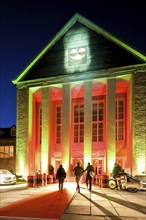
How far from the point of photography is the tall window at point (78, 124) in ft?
90.0

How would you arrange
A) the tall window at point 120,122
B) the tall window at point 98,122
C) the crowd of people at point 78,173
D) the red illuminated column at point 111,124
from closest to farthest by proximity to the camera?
the crowd of people at point 78,173
the red illuminated column at point 111,124
the tall window at point 120,122
the tall window at point 98,122

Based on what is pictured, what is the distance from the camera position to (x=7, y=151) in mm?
35125

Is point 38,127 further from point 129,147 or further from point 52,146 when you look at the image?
point 129,147

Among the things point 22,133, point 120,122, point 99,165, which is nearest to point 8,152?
point 22,133

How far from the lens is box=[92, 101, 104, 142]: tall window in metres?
26.9

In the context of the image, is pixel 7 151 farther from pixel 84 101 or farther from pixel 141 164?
pixel 141 164

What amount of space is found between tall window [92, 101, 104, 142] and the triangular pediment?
4.30 meters

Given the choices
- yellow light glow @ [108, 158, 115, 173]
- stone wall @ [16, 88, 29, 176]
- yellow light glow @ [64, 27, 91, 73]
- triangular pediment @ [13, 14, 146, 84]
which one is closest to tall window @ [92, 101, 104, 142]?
yellow light glow @ [108, 158, 115, 173]

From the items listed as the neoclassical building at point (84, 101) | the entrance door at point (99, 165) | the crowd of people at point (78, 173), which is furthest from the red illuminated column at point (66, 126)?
the crowd of people at point (78, 173)

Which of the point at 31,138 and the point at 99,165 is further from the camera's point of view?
the point at 31,138

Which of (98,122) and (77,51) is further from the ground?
(77,51)

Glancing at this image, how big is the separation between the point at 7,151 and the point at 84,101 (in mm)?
15088

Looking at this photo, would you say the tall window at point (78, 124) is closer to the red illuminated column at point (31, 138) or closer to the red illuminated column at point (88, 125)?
the red illuminated column at point (88, 125)

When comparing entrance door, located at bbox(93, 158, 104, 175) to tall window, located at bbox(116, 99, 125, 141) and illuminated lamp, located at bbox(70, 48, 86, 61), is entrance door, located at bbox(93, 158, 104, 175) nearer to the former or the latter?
tall window, located at bbox(116, 99, 125, 141)
